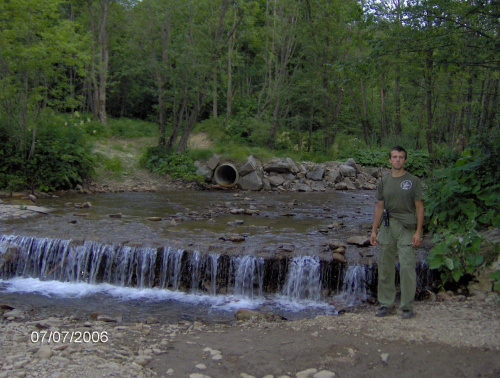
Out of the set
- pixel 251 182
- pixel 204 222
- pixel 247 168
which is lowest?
pixel 204 222

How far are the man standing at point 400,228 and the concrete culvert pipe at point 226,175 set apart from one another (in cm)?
1316

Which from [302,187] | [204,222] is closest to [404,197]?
[204,222]

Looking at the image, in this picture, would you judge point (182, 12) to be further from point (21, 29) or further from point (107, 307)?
point (107, 307)

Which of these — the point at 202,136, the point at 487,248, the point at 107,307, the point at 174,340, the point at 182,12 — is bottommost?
the point at 107,307

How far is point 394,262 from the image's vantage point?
5.48 meters

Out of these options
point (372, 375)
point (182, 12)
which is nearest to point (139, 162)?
point (182, 12)

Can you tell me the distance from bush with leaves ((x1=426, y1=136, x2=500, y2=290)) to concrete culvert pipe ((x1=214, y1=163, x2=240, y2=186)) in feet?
35.6

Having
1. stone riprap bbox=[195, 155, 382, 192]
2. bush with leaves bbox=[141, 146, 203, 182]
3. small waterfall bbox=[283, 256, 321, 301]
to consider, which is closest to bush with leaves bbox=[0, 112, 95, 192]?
bush with leaves bbox=[141, 146, 203, 182]

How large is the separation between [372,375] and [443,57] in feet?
21.0

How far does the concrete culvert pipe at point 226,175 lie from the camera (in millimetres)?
18484

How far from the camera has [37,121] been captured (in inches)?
574

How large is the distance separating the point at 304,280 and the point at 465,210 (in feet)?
10.1

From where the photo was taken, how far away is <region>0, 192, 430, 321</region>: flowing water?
279 inches
